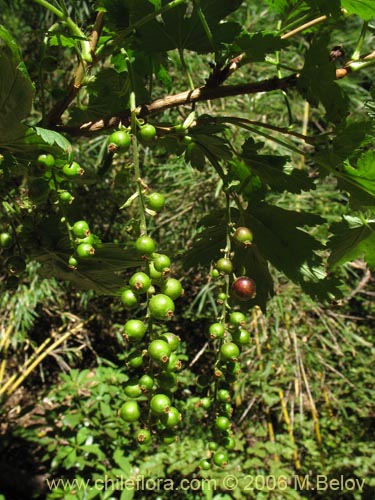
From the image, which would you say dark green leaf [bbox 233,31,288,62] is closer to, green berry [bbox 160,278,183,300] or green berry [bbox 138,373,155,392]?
green berry [bbox 160,278,183,300]

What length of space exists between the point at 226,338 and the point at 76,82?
0.38m

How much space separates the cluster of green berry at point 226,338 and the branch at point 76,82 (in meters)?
0.26

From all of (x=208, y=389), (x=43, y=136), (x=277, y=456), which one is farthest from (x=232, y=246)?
(x=277, y=456)

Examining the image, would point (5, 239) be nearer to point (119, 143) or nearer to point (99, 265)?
point (99, 265)

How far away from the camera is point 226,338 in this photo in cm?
68

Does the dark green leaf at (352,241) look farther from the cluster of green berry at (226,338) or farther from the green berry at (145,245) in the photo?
the green berry at (145,245)

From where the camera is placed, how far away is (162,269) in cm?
50

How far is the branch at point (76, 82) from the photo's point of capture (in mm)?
572

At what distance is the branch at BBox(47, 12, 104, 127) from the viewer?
57 centimetres

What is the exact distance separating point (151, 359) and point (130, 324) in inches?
1.8

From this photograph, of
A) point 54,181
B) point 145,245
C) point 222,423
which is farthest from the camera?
point 222,423

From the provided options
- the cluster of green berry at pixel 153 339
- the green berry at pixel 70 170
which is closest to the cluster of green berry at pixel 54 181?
the green berry at pixel 70 170

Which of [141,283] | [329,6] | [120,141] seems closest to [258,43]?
[329,6]

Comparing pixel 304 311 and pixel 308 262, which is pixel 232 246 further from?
pixel 304 311
